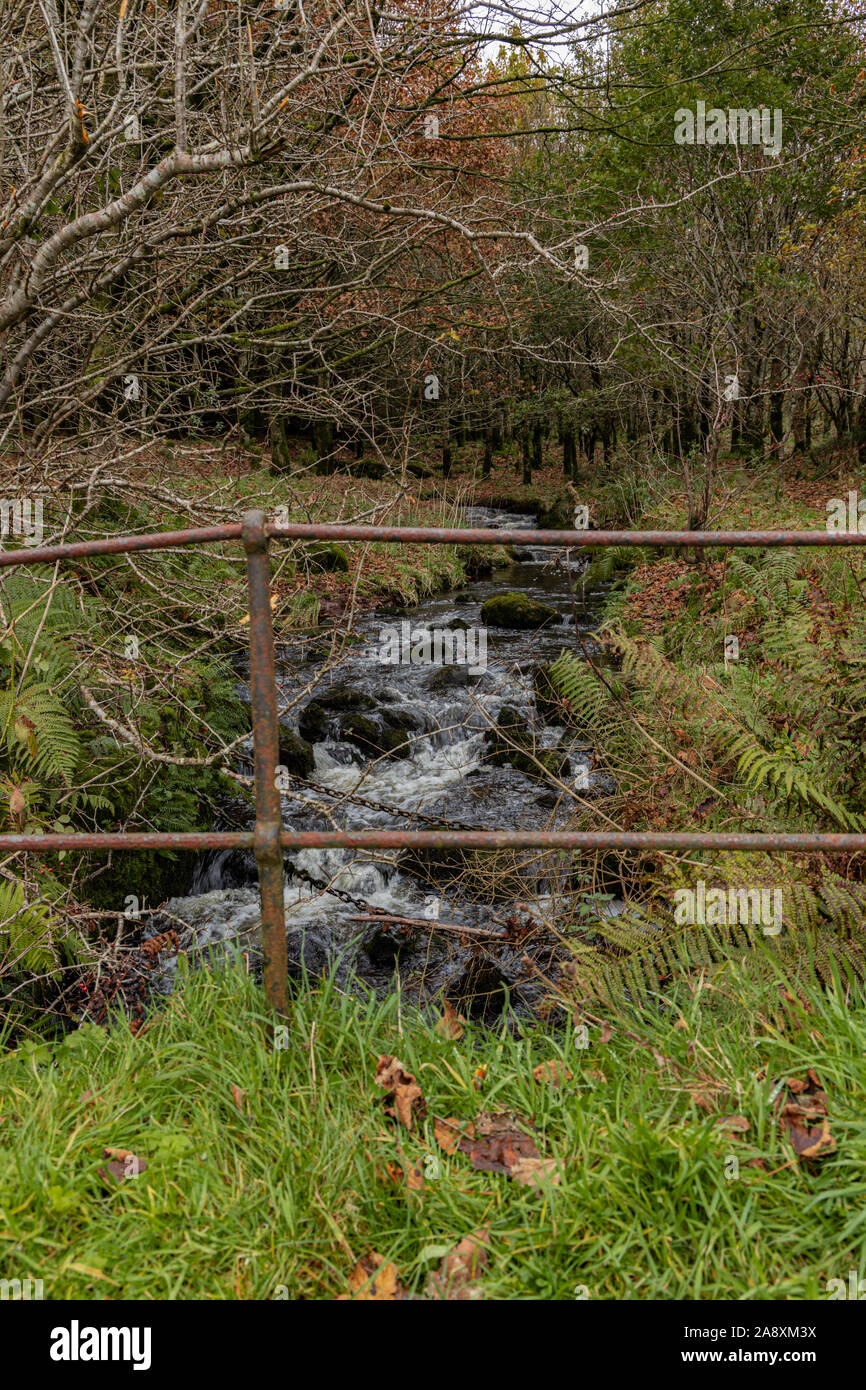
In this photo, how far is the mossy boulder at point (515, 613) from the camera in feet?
39.9

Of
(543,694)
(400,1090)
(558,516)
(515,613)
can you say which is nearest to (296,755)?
(543,694)

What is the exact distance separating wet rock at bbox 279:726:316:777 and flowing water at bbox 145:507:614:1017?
0.21 m

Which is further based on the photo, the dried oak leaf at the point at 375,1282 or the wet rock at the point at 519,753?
the wet rock at the point at 519,753

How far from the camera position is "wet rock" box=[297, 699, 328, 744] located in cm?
854

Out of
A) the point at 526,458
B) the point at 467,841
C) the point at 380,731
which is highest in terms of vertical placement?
→ the point at 526,458

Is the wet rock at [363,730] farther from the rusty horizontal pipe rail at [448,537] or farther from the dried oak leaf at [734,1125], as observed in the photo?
the dried oak leaf at [734,1125]

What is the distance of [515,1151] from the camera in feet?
6.50

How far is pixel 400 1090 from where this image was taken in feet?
6.94

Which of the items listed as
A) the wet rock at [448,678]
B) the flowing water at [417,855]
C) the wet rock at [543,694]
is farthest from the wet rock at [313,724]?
the wet rock at [543,694]

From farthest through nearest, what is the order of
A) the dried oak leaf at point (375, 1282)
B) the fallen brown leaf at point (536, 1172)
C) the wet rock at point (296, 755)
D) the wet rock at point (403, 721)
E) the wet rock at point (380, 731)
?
the wet rock at point (403, 721) < the wet rock at point (380, 731) < the wet rock at point (296, 755) < the fallen brown leaf at point (536, 1172) < the dried oak leaf at point (375, 1282)

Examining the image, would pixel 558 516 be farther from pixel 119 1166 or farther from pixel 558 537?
pixel 119 1166

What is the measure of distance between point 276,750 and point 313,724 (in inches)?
255

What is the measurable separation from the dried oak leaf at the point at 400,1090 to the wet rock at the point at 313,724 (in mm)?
6327
